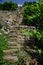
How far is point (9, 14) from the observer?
14.2 meters

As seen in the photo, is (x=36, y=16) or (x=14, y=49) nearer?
(x=14, y=49)

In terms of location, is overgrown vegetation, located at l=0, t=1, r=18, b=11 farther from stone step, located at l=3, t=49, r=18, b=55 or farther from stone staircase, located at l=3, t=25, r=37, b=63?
stone step, located at l=3, t=49, r=18, b=55

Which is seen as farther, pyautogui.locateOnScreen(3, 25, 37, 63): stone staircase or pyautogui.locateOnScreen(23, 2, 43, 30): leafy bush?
pyautogui.locateOnScreen(23, 2, 43, 30): leafy bush

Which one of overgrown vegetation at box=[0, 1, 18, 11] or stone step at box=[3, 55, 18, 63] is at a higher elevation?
stone step at box=[3, 55, 18, 63]

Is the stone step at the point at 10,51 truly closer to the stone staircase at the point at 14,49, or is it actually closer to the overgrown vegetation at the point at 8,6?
the stone staircase at the point at 14,49

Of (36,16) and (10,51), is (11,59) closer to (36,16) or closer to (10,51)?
(10,51)

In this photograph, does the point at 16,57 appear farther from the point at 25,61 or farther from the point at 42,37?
the point at 42,37

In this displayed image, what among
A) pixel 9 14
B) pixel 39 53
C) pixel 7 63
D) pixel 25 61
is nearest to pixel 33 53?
pixel 39 53

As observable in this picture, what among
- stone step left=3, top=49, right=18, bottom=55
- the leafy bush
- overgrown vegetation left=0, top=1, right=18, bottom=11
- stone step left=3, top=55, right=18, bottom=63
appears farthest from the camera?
overgrown vegetation left=0, top=1, right=18, bottom=11

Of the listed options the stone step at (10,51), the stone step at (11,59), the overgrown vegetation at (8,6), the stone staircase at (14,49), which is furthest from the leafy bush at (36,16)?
the overgrown vegetation at (8,6)

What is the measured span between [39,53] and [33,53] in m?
0.20

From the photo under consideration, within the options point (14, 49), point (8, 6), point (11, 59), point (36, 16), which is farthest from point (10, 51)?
point (8, 6)

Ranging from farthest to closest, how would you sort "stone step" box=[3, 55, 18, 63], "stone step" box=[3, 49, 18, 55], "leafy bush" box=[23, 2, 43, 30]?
"leafy bush" box=[23, 2, 43, 30] → "stone step" box=[3, 49, 18, 55] → "stone step" box=[3, 55, 18, 63]

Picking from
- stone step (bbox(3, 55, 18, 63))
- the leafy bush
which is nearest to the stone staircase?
stone step (bbox(3, 55, 18, 63))
